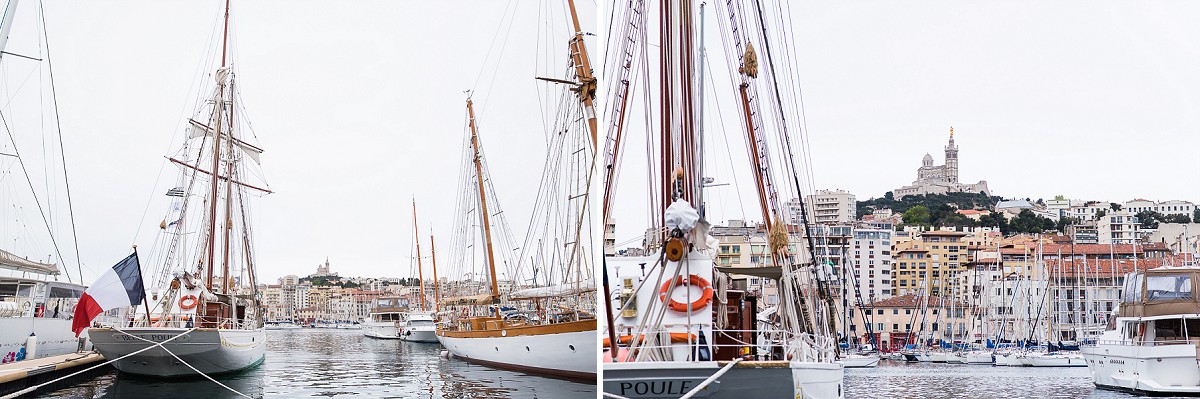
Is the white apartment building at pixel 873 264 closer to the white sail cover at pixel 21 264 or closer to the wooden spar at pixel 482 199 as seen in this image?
the wooden spar at pixel 482 199

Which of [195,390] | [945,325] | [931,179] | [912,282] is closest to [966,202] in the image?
[931,179]

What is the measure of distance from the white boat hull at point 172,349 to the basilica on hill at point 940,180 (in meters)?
148

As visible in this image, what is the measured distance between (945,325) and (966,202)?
286ft

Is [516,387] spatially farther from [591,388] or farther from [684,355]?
[684,355]

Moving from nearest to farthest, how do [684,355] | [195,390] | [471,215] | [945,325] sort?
[684,355]
[195,390]
[471,215]
[945,325]

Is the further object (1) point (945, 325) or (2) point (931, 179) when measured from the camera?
(2) point (931, 179)

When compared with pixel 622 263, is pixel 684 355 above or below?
below

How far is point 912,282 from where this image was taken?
85.7m

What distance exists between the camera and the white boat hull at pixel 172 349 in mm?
18172

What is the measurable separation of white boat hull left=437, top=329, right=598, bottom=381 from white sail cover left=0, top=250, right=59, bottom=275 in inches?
315

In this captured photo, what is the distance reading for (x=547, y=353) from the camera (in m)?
17.5

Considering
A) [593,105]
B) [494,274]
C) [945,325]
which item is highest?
[593,105]

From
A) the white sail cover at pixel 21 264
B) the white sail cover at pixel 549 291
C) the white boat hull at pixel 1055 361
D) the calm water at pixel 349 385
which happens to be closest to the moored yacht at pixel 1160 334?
the calm water at pixel 349 385

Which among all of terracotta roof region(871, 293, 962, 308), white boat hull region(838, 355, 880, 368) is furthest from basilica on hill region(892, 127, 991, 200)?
white boat hull region(838, 355, 880, 368)
